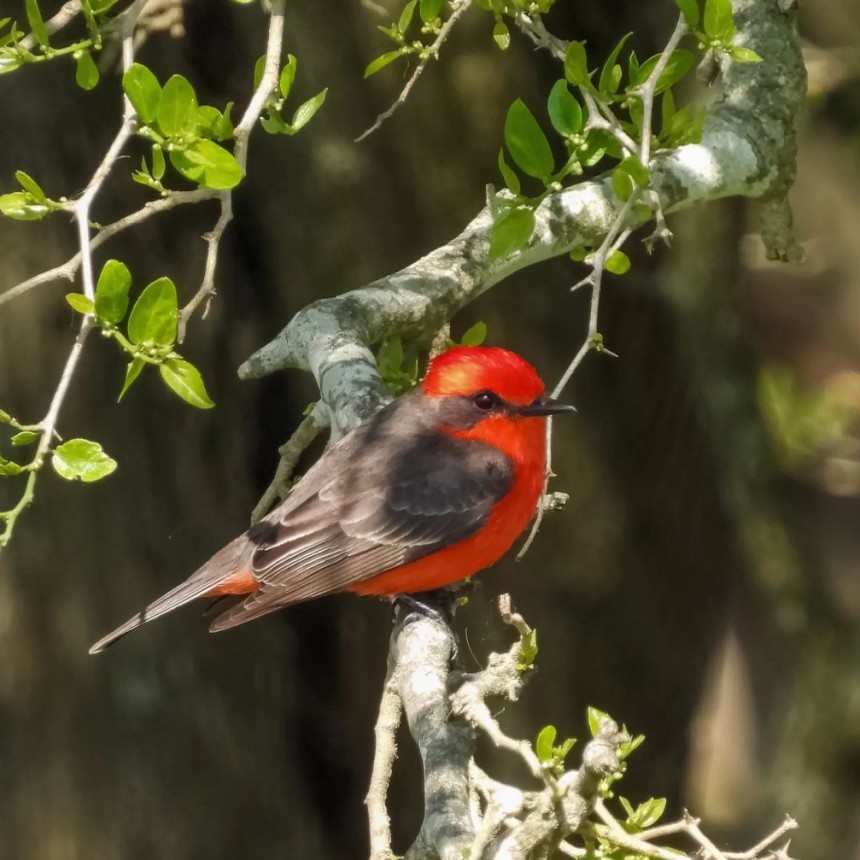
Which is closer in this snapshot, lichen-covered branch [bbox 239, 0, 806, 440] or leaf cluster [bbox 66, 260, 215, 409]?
leaf cluster [bbox 66, 260, 215, 409]

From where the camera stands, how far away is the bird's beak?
376 centimetres

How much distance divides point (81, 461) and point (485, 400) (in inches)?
66.6

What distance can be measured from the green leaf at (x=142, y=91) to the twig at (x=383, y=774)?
139 centimetres

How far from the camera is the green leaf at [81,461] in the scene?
2.51m

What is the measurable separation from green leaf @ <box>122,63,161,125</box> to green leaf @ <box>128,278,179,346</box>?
0.34 m

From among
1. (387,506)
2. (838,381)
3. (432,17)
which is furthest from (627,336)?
(838,381)

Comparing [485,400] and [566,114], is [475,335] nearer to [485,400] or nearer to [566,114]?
[485,400]

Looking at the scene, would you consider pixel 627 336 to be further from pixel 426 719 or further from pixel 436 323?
pixel 426 719

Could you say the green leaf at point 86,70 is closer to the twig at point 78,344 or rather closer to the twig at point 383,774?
the twig at point 78,344

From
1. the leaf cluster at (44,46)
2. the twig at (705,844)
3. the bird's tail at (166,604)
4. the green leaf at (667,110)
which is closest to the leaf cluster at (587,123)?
the green leaf at (667,110)

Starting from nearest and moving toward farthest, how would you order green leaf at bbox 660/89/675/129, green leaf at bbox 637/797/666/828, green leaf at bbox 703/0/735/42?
1. green leaf at bbox 637/797/666/828
2. green leaf at bbox 703/0/735/42
3. green leaf at bbox 660/89/675/129

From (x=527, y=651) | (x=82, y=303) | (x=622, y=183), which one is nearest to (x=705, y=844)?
(x=527, y=651)

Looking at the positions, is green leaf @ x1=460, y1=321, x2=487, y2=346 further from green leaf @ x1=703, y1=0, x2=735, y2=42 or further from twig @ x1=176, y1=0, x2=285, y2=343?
green leaf @ x1=703, y1=0, x2=735, y2=42

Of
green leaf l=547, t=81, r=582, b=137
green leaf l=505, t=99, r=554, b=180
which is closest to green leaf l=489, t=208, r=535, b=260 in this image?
green leaf l=505, t=99, r=554, b=180
